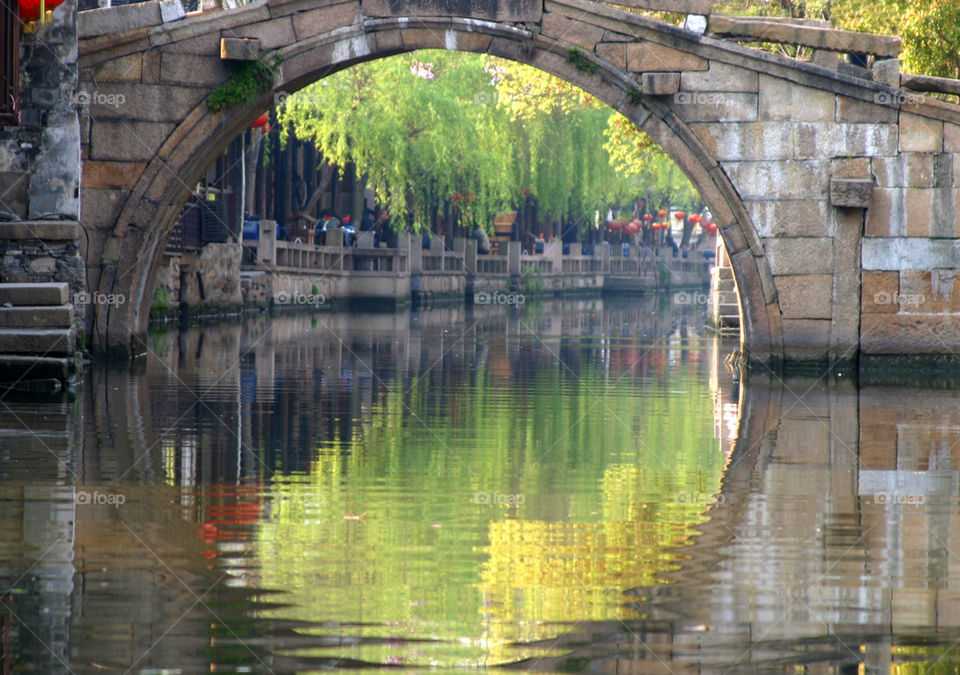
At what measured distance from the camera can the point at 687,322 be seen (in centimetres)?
2819

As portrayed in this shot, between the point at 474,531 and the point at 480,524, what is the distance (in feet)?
0.53

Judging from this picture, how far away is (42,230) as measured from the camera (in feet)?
41.3

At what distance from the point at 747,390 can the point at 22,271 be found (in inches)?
249

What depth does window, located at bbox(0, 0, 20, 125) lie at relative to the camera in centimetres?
1208

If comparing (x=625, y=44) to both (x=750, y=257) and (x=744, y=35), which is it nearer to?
(x=744, y=35)

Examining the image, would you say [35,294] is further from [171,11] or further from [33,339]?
[171,11]

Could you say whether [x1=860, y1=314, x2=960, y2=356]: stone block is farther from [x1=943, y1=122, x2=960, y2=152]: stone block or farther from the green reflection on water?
the green reflection on water

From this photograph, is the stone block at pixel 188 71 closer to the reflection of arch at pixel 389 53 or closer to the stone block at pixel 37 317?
the reflection of arch at pixel 389 53

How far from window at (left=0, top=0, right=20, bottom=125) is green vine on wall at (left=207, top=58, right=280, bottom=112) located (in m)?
2.37

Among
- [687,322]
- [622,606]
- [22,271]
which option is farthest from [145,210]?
[687,322]

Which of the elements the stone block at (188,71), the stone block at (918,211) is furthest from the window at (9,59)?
the stone block at (918,211)

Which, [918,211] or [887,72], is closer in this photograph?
[887,72]

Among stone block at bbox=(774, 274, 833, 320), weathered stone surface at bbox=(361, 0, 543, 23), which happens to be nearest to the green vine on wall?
weathered stone surface at bbox=(361, 0, 543, 23)

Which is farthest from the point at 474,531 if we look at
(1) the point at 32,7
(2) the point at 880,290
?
(2) the point at 880,290
